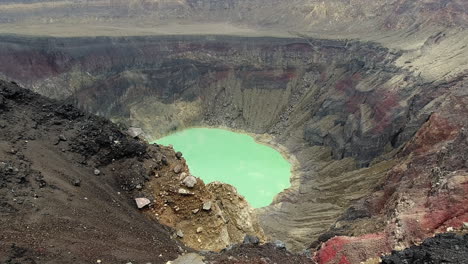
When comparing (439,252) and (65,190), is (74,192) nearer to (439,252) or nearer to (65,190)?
(65,190)

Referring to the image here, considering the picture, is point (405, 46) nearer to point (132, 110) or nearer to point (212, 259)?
point (132, 110)

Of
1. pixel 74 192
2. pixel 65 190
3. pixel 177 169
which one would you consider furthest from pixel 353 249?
pixel 65 190

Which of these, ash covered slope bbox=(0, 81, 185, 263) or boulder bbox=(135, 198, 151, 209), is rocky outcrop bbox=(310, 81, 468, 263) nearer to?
boulder bbox=(135, 198, 151, 209)

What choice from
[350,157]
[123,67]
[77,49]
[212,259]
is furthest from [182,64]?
[212,259]

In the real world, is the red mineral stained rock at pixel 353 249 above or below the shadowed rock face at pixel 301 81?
below

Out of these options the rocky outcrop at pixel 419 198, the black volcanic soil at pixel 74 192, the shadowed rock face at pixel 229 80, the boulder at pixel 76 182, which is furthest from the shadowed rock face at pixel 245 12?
the boulder at pixel 76 182

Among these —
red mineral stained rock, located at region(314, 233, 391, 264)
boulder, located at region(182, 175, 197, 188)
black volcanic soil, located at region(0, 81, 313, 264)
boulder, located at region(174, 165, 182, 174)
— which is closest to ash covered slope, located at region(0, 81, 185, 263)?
black volcanic soil, located at region(0, 81, 313, 264)

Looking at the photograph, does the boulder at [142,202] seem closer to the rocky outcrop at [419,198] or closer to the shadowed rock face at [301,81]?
the rocky outcrop at [419,198]
